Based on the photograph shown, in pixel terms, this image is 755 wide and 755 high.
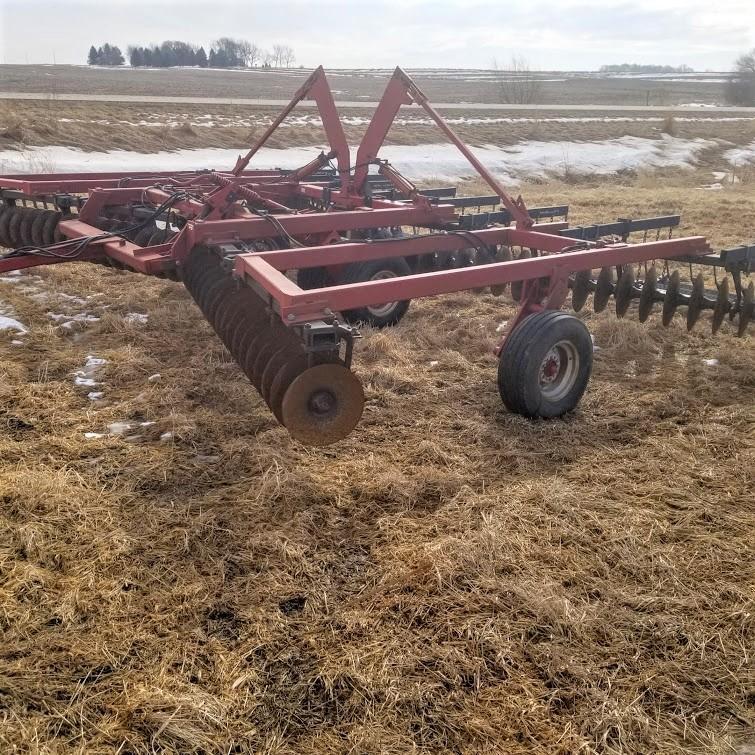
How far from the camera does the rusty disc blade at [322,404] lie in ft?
9.82

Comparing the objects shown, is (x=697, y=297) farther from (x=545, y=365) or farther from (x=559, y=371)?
(x=545, y=365)

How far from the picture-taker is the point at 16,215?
21.9 feet

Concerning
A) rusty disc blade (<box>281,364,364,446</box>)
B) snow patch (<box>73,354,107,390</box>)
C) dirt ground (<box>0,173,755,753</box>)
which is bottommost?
dirt ground (<box>0,173,755,753</box>)

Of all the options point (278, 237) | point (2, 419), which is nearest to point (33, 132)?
point (278, 237)

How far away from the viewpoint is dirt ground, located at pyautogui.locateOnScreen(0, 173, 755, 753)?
217cm

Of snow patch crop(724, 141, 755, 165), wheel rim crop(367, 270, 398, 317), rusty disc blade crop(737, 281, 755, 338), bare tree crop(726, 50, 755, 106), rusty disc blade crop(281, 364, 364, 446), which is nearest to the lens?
rusty disc blade crop(281, 364, 364, 446)

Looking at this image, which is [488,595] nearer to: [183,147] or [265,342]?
[265,342]

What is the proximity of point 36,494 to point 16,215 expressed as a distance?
4.52 meters

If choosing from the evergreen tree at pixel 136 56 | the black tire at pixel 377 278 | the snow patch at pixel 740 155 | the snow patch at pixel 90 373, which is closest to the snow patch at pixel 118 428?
the snow patch at pixel 90 373

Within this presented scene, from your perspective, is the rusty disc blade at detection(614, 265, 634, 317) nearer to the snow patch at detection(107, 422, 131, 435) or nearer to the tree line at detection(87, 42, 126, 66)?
the snow patch at detection(107, 422, 131, 435)

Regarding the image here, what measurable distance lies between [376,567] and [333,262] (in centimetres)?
239

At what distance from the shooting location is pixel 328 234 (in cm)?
615

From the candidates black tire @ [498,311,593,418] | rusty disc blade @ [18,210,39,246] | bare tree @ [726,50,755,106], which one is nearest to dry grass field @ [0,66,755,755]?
black tire @ [498,311,593,418]

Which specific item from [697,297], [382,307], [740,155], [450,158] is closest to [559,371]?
[697,297]
